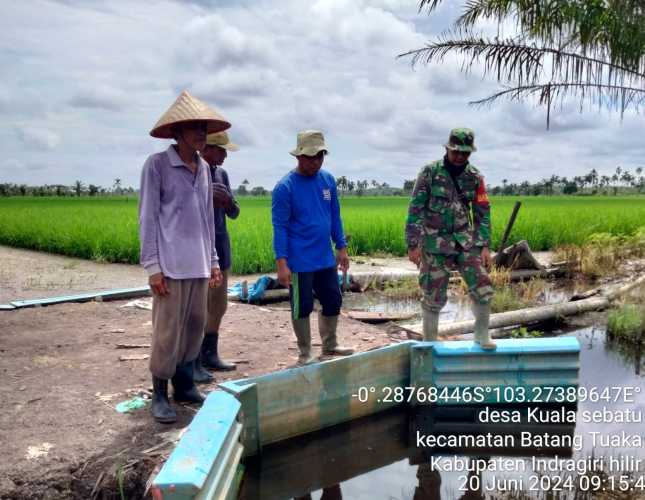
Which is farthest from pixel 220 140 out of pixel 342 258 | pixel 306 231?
pixel 342 258

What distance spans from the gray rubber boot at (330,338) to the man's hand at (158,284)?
1622 mm

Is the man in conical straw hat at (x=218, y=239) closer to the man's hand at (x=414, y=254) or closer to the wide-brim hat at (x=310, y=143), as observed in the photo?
the wide-brim hat at (x=310, y=143)

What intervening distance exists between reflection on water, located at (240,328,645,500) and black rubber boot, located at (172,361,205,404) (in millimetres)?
528

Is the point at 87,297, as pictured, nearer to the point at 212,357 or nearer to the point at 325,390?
the point at 212,357

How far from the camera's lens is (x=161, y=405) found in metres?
3.34

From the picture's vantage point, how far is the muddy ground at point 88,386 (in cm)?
282

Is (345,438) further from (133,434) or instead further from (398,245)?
(398,245)

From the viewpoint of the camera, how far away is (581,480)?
3.41m

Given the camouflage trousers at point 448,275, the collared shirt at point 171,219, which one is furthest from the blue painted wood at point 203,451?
the camouflage trousers at point 448,275

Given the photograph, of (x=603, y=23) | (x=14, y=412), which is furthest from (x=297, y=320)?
(x=603, y=23)

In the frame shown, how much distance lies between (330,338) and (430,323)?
0.77 meters

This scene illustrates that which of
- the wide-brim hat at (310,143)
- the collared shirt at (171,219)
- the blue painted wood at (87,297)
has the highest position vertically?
the wide-brim hat at (310,143)

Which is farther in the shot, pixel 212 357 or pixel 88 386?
pixel 212 357

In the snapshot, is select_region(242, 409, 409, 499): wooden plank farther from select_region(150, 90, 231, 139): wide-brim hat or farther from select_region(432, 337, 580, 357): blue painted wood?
select_region(150, 90, 231, 139): wide-brim hat
